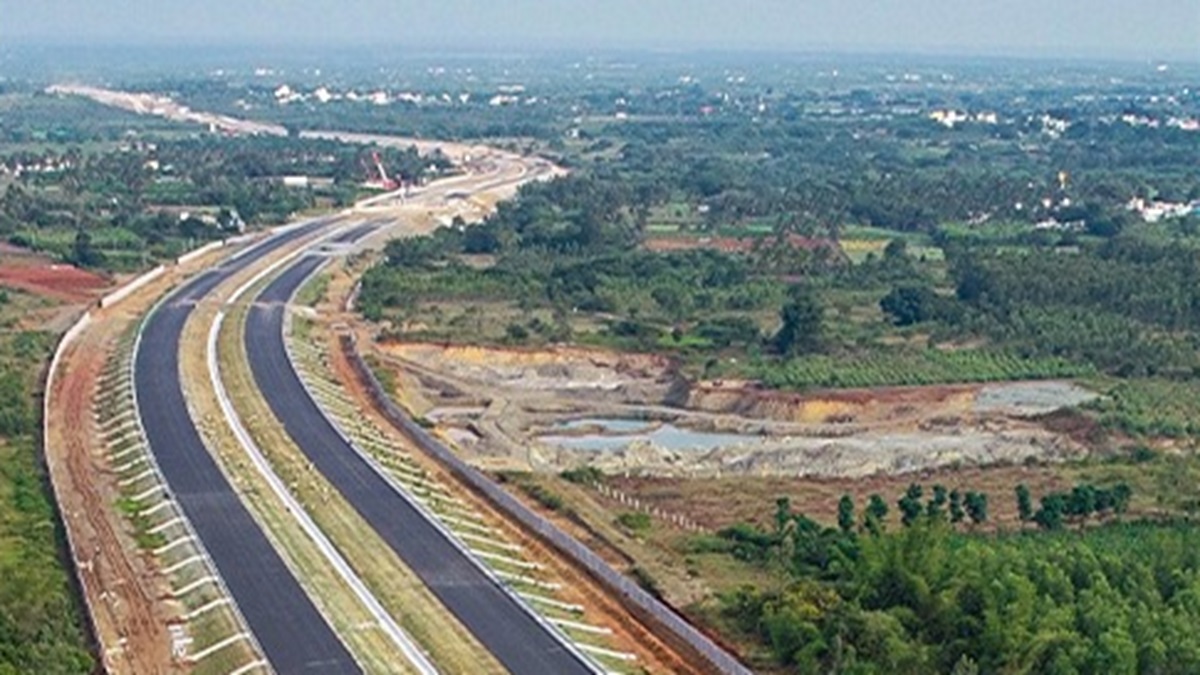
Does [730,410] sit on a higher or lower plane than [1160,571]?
lower

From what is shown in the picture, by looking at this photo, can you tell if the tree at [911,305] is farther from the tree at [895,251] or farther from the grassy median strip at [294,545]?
the grassy median strip at [294,545]

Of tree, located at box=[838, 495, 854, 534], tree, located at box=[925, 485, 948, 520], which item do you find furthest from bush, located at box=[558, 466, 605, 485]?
tree, located at box=[925, 485, 948, 520]

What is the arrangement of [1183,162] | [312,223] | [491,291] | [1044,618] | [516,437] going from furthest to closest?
[1183,162]
[312,223]
[491,291]
[516,437]
[1044,618]

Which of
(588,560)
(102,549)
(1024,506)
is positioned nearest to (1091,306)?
(1024,506)

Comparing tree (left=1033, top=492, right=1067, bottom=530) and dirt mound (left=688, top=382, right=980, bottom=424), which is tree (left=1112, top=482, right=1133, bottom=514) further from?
dirt mound (left=688, top=382, right=980, bottom=424)

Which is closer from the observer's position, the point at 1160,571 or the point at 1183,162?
the point at 1160,571

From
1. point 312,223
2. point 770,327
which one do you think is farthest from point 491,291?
point 312,223

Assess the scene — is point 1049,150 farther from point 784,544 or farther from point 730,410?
point 784,544

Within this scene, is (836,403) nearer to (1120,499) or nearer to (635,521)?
(1120,499)
